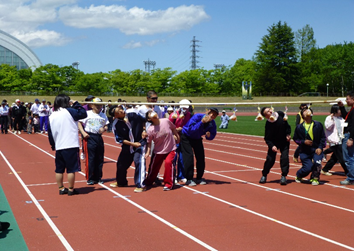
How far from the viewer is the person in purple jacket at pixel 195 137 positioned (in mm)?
9680

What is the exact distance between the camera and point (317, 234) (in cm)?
618

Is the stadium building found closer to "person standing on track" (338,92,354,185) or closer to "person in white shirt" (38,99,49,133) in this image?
"person in white shirt" (38,99,49,133)

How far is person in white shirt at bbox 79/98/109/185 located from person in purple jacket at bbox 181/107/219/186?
1.84 metres

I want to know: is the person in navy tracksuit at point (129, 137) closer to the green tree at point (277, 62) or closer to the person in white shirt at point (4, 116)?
the person in white shirt at point (4, 116)

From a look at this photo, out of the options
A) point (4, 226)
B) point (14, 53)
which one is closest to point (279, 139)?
point (4, 226)

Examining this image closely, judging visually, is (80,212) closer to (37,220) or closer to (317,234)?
(37,220)

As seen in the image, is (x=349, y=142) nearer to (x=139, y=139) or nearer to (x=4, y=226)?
(x=139, y=139)

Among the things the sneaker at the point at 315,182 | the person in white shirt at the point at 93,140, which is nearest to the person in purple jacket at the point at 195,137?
the person in white shirt at the point at 93,140

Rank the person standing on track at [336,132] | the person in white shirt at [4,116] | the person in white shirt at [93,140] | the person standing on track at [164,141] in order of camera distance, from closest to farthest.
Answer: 1. the person standing on track at [164,141]
2. the person in white shirt at [93,140]
3. the person standing on track at [336,132]
4. the person in white shirt at [4,116]

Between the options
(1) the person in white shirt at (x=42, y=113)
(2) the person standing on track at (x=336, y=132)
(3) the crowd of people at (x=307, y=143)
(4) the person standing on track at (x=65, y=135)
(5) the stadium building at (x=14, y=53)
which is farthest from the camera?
(5) the stadium building at (x=14, y=53)

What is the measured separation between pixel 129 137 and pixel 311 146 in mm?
4123

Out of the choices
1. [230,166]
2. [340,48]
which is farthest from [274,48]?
[230,166]

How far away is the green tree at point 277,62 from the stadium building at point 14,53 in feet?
188

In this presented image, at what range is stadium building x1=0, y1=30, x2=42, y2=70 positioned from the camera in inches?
4646
